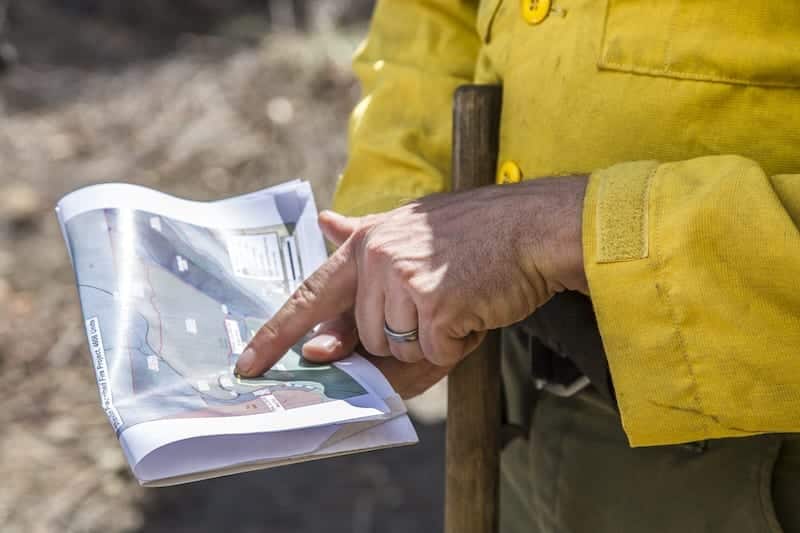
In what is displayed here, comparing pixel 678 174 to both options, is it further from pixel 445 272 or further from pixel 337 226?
pixel 337 226

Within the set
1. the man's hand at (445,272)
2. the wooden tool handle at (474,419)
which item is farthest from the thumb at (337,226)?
the wooden tool handle at (474,419)

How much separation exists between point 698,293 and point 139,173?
117 inches

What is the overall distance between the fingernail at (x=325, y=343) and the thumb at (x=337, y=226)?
4.4 inches

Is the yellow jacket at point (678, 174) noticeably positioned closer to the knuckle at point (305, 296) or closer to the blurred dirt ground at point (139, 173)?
the knuckle at point (305, 296)

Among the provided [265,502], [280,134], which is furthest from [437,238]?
[280,134]

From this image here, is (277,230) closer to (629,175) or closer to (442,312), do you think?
(442,312)

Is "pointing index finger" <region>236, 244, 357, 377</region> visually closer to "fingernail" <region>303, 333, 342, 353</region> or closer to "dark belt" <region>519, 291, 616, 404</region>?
"fingernail" <region>303, 333, 342, 353</region>

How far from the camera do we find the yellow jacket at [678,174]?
0.86 meters

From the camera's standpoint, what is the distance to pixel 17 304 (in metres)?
3.04

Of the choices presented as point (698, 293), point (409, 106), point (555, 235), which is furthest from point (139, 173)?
point (698, 293)

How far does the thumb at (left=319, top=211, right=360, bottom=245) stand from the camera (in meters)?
1.15

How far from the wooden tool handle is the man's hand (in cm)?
17

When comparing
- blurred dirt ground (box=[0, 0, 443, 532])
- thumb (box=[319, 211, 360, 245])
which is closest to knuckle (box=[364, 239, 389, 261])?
thumb (box=[319, 211, 360, 245])

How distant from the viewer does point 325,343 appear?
1123 millimetres
